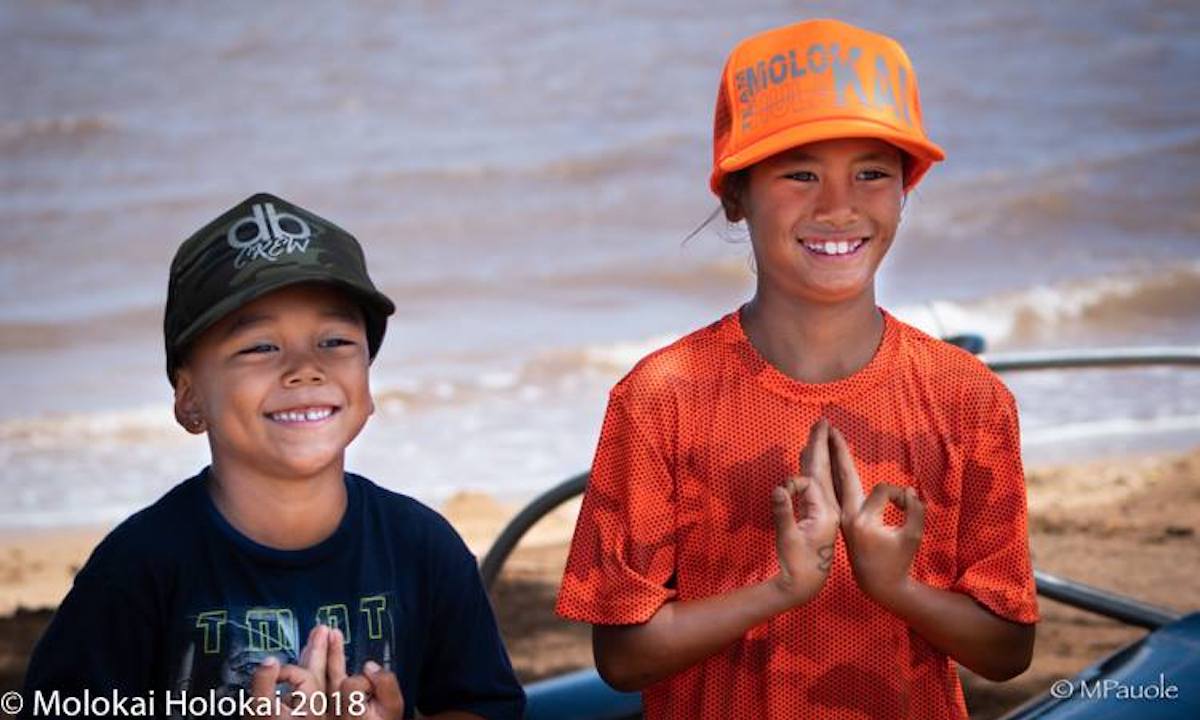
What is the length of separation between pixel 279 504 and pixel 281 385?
0.14 meters

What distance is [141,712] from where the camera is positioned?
2.18 m

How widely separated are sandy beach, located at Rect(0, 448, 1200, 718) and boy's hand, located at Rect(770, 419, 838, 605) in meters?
2.07

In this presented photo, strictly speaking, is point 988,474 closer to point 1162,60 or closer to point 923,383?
point 923,383

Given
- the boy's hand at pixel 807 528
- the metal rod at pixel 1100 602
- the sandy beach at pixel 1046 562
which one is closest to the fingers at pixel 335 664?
the boy's hand at pixel 807 528

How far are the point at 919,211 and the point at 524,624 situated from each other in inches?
277

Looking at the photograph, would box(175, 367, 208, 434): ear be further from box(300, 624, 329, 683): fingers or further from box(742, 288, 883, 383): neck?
box(742, 288, 883, 383): neck

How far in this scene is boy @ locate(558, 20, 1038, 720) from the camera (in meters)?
2.26

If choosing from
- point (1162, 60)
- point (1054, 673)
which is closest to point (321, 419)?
point (1054, 673)

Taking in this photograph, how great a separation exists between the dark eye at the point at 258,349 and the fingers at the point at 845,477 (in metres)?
0.68

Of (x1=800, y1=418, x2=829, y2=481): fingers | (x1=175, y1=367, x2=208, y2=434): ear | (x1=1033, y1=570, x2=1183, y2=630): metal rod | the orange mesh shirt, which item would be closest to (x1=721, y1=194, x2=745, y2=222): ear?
the orange mesh shirt

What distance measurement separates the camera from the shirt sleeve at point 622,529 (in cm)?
226

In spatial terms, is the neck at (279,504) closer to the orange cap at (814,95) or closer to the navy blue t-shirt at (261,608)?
the navy blue t-shirt at (261,608)

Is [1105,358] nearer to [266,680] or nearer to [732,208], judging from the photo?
[732,208]

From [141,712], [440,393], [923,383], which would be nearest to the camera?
[141,712]
